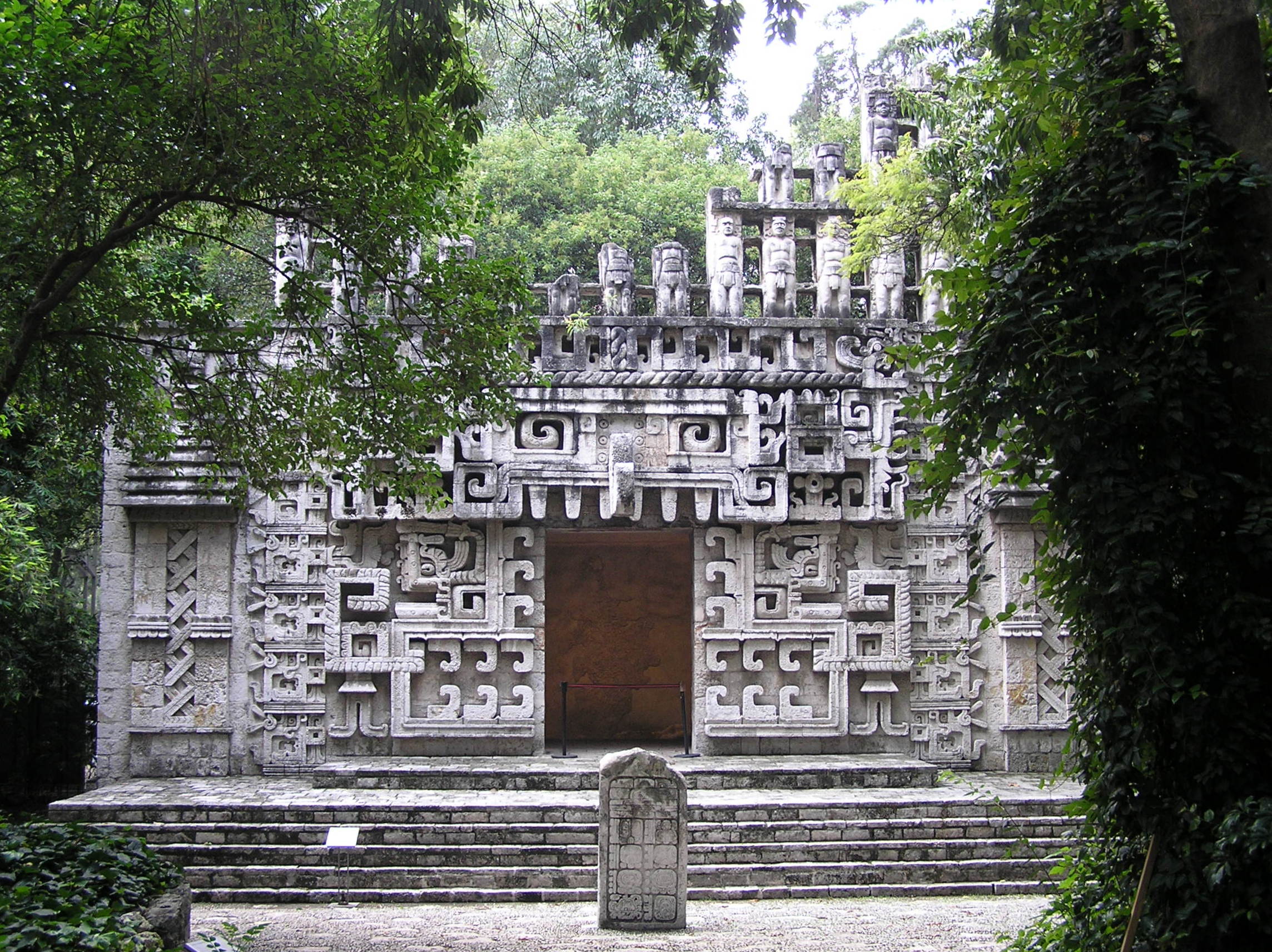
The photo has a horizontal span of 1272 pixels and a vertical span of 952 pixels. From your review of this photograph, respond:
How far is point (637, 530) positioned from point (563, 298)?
7.50ft

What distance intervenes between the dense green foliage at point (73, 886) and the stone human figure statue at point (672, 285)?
6674 mm

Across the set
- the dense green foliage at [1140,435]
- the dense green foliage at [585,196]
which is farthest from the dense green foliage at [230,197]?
the dense green foliage at [585,196]

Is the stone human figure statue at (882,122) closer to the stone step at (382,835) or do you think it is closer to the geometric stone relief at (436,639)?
the geometric stone relief at (436,639)

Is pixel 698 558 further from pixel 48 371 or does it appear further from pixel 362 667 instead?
pixel 48 371

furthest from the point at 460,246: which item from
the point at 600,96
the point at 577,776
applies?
the point at 600,96

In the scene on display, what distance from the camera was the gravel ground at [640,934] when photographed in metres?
6.88

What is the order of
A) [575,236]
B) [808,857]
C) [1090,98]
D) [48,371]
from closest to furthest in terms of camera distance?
[1090,98] → [48,371] → [808,857] → [575,236]

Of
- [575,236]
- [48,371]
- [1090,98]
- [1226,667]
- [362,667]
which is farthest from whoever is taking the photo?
[575,236]

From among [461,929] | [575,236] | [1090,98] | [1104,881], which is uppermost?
[575,236]

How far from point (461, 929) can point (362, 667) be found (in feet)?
12.5

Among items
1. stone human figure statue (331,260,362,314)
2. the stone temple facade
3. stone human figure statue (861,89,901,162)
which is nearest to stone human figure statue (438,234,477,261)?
stone human figure statue (331,260,362,314)

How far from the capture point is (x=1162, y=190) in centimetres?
451

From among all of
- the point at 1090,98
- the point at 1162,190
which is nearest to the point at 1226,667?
the point at 1162,190

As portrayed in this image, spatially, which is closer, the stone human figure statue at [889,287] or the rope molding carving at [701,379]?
the rope molding carving at [701,379]
